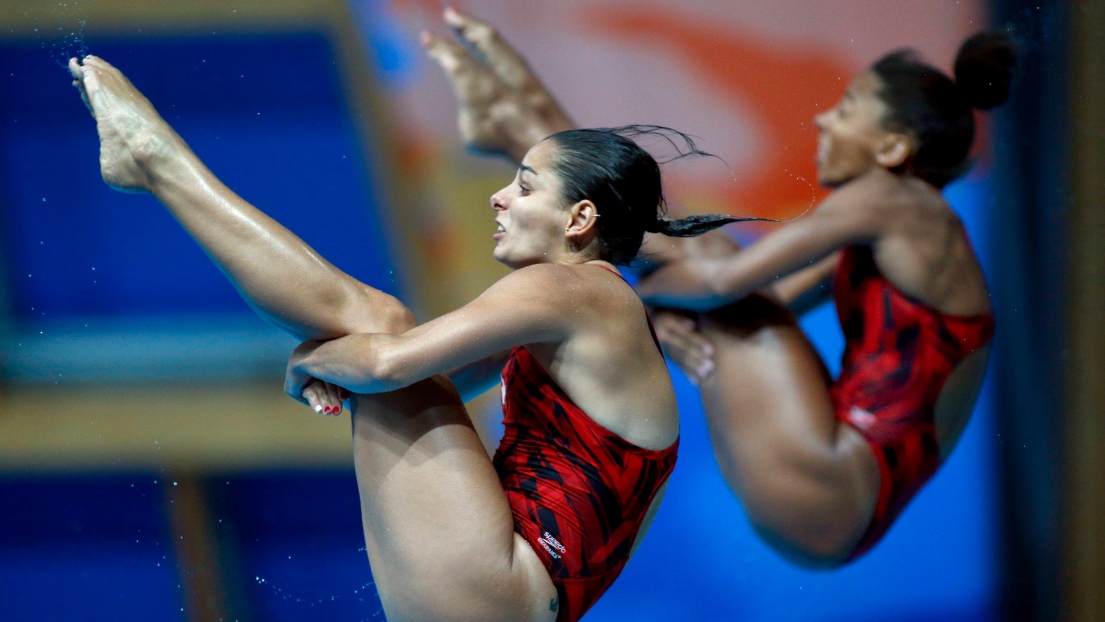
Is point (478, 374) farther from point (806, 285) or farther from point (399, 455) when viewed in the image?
point (806, 285)

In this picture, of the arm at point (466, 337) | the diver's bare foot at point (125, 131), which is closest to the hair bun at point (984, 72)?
the arm at point (466, 337)

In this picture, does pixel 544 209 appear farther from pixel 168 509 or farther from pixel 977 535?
pixel 977 535

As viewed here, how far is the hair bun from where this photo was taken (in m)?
1.93

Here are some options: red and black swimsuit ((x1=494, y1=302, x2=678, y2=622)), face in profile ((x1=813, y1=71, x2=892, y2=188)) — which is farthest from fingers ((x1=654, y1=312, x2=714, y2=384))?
red and black swimsuit ((x1=494, y1=302, x2=678, y2=622))

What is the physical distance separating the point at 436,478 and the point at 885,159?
1041mm

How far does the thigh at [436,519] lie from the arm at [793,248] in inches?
28.1

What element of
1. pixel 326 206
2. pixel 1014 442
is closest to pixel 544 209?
pixel 326 206

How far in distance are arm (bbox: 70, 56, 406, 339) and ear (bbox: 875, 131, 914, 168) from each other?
0.97 m

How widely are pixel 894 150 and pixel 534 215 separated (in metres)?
0.81

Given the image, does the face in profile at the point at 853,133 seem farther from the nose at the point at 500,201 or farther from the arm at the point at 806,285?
the nose at the point at 500,201

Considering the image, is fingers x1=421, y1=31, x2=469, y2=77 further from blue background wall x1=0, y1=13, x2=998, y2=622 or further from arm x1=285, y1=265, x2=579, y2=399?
arm x1=285, y1=265, x2=579, y2=399

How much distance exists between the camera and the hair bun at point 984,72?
1.93m

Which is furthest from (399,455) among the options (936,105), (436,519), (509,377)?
(936,105)

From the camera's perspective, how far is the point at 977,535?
2504 millimetres
